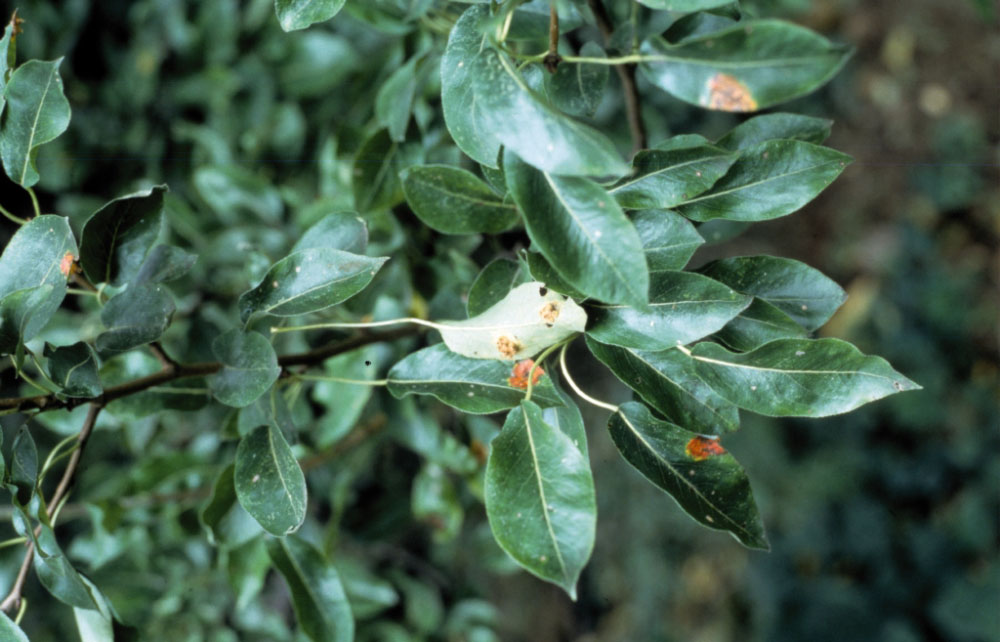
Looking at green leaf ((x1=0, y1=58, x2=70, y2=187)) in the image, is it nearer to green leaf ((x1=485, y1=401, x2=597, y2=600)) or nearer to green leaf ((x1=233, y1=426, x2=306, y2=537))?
green leaf ((x1=233, y1=426, x2=306, y2=537))

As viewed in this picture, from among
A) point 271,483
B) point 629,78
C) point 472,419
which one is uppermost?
point 629,78

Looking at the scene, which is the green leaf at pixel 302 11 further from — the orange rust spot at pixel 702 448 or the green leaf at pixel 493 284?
the orange rust spot at pixel 702 448

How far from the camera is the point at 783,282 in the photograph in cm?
56

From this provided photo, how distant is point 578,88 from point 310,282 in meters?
0.26

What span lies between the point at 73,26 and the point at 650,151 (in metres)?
1.14

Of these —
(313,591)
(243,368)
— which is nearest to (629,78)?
(243,368)

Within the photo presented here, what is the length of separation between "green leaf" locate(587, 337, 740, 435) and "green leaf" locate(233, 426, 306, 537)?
0.23 m

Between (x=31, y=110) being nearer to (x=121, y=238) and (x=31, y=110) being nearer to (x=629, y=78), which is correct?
(x=121, y=238)

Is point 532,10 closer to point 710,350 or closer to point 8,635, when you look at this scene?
point 710,350

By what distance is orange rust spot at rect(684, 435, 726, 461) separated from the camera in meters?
0.51

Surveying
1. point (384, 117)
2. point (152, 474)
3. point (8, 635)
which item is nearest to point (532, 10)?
point (384, 117)

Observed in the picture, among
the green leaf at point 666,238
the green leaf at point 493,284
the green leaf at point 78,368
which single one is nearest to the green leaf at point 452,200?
the green leaf at point 493,284

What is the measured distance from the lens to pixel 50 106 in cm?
54

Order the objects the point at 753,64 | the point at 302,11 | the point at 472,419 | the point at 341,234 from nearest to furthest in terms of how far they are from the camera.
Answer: the point at 753,64 → the point at 302,11 → the point at 341,234 → the point at 472,419
